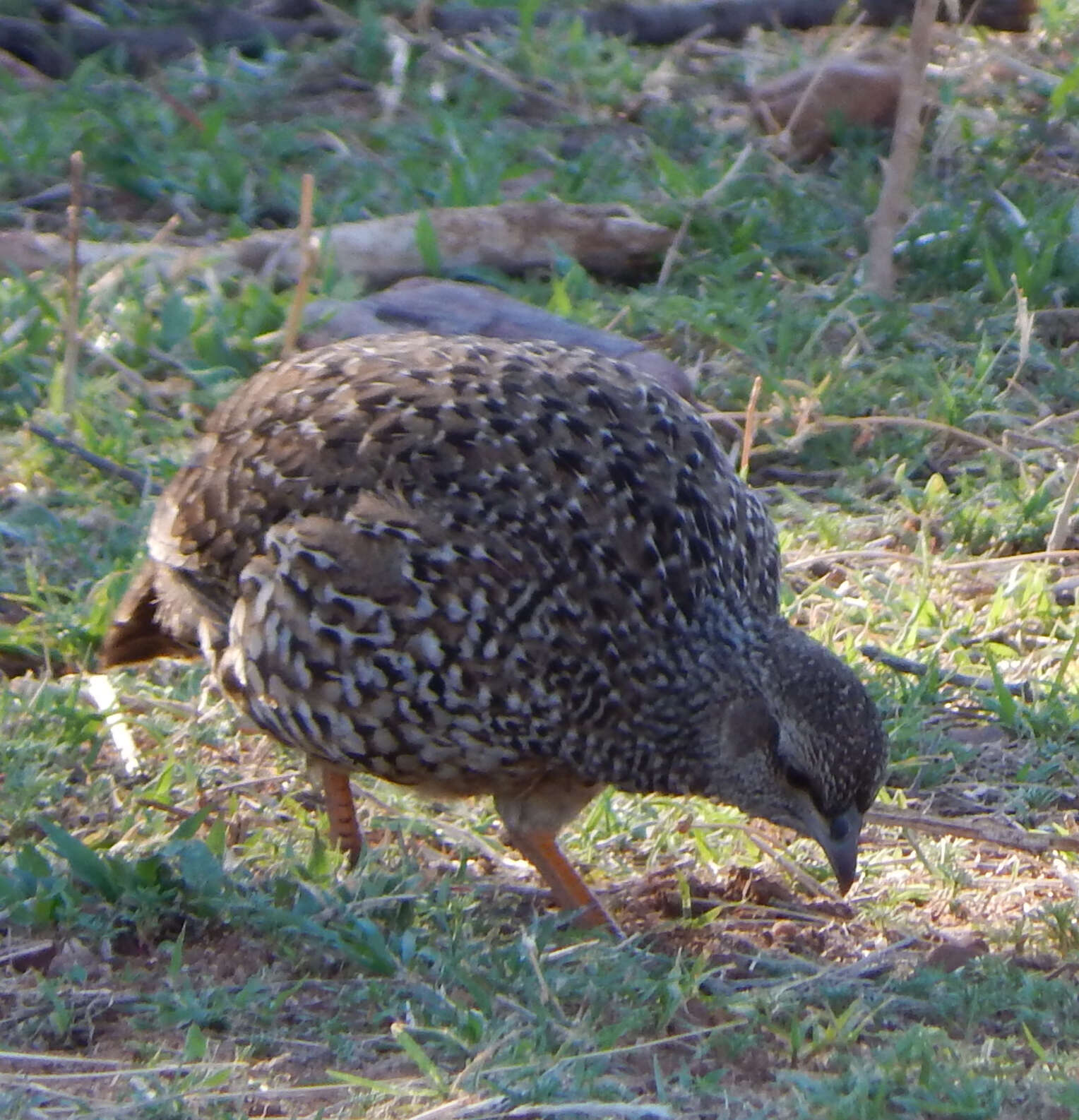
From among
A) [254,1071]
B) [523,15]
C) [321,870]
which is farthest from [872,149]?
[254,1071]

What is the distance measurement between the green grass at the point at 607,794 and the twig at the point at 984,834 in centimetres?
5

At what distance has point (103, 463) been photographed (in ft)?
19.2

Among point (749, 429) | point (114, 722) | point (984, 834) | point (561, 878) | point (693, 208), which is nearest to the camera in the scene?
point (561, 878)

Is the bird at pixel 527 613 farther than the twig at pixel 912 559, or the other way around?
the twig at pixel 912 559

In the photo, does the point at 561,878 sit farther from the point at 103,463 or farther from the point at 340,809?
the point at 103,463

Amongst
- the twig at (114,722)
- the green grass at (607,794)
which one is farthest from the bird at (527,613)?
the twig at (114,722)

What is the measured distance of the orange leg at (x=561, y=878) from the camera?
4.14 m

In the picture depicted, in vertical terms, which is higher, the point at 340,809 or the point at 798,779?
the point at 798,779

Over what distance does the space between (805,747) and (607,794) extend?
0.91m

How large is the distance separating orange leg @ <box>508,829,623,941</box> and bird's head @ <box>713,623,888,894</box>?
0.36 m

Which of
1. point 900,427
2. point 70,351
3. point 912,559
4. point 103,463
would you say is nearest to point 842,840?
point 912,559

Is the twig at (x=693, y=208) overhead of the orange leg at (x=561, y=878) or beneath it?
beneath

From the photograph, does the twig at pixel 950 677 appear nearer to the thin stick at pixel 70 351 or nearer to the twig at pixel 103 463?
the twig at pixel 103 463

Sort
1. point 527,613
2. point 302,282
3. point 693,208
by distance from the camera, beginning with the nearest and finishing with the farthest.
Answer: point 527,613
point 302,282
point 693,208
